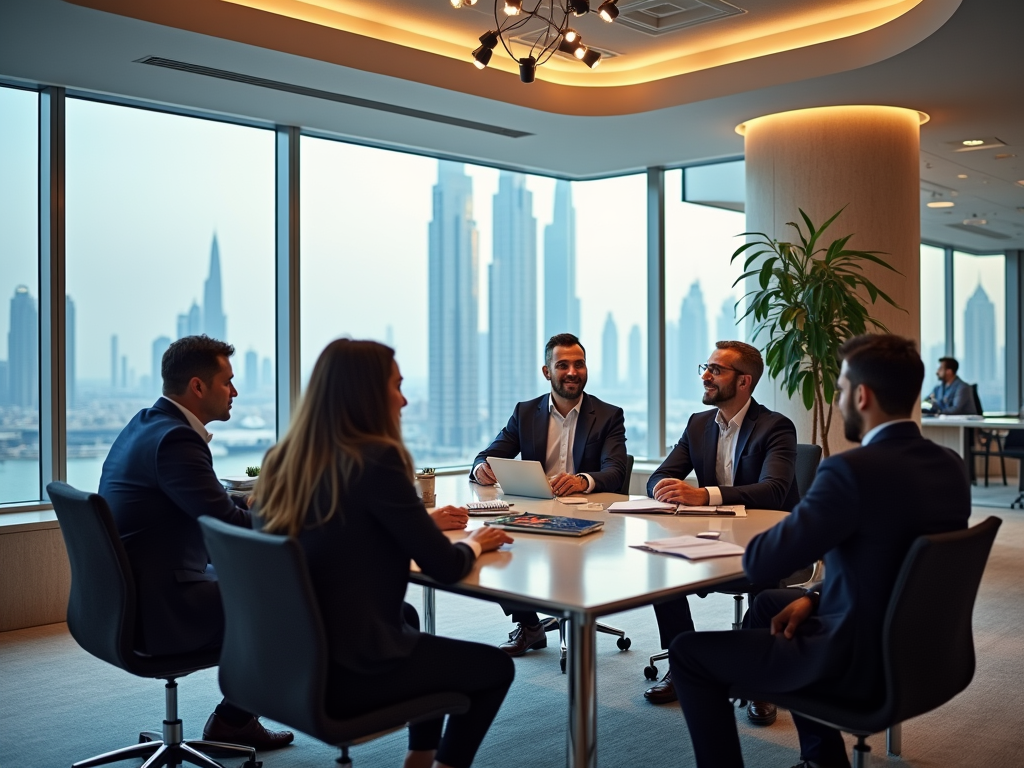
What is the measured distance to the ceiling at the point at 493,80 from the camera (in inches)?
193

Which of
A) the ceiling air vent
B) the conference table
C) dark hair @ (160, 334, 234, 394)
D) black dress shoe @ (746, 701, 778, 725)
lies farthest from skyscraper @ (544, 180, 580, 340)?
dark hair @ (160, 334, 234, 394)

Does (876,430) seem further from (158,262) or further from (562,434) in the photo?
(158,262)

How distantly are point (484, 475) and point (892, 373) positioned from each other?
7.52ft

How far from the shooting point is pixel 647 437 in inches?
337

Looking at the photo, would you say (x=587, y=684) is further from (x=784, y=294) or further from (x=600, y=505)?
(x=784, y=294)

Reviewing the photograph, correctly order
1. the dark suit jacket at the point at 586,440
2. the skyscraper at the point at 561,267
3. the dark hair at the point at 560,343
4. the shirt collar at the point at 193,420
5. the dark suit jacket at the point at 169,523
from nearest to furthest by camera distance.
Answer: the dark suit jacket at the point at 169,523
the shirt collar at the point at 193,420
the dark suit jacket at the point at 586,440
the dark hair at the point at 560,343
the skyscraper at the point at 561,267

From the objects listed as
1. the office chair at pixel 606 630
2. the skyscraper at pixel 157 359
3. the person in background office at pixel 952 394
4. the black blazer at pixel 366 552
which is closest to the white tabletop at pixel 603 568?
the black blazer at pixel 366 552

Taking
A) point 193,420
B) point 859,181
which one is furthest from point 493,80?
point 193,420

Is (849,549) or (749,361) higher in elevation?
(749,361)

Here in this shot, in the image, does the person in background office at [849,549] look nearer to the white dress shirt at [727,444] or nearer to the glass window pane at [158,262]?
the white dress shirt at [727,444]

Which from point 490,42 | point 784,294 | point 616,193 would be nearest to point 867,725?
point 490,42

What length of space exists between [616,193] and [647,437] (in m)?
2.11

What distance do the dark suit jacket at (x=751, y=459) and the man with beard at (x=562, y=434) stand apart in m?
0.37

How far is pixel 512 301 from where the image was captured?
8.39m
